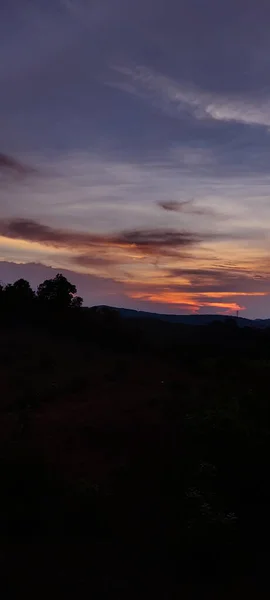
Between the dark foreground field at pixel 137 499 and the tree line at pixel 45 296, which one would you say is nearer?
the dark foreground field at pixel 137 499

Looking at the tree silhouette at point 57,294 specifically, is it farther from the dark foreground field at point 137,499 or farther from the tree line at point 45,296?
the dark foreground field at point 137,499

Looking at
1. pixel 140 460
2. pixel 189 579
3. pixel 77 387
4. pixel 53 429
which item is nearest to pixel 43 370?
pixel 77 387

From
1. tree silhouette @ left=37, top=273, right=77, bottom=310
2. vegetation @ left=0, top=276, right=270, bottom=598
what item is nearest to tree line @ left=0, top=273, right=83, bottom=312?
tree silhouette @ left=37, top=273, right=77, bottom=310

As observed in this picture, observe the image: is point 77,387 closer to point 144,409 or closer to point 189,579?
point 144,409

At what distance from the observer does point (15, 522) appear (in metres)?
7.33

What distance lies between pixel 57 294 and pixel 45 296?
111 cm

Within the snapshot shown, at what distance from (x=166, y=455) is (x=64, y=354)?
21.6 m

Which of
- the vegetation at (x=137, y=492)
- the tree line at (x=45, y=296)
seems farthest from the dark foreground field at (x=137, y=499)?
the tree line at (x=45, y=296)


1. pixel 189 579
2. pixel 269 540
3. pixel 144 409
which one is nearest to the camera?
pixel 189 579

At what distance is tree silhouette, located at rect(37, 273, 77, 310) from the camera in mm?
46469

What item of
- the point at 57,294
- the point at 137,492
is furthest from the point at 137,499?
the point at 57,294

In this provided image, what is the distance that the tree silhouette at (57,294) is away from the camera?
152 ft

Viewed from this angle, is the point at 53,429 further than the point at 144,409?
No

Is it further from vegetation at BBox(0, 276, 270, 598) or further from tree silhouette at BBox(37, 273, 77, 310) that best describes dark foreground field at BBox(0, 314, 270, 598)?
tree silhouette at BBox(37, 273, 77, 310)
